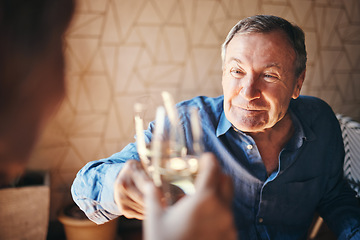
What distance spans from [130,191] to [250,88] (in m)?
0.72

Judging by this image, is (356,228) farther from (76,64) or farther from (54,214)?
(54,214)

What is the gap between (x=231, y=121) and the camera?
134 cm

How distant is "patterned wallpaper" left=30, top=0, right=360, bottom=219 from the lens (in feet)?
8.03

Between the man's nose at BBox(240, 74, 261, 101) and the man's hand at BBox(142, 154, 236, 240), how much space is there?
0.81 m

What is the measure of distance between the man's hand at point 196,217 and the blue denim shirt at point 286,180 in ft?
2.27

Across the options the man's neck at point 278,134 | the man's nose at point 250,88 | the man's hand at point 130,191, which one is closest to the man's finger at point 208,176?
the man's hand at point 130,191

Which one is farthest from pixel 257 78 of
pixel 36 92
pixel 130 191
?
pixel 36 92

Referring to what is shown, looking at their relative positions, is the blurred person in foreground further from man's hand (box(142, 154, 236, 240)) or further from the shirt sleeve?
the shirt sleeve

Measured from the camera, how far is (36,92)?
50cm

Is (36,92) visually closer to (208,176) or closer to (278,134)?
(208,176)

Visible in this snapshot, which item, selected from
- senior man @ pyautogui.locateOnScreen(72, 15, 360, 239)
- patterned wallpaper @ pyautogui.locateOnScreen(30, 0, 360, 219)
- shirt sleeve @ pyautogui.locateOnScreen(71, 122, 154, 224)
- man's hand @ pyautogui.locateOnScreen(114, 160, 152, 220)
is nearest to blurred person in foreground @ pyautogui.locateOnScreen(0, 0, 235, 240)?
man's hand @ pyautogui.locateOnScreen(114, 160, 152, 220)

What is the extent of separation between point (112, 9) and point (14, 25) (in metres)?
2.13

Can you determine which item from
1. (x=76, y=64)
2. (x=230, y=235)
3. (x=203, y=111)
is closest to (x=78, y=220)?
(x=76, y=64)

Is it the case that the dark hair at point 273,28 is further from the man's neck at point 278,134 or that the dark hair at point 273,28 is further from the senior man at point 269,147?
the man's neck at point 278,134
